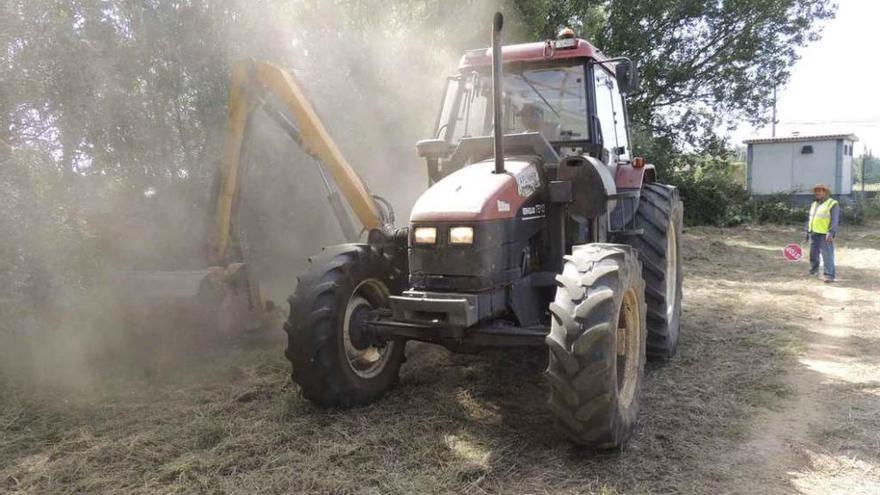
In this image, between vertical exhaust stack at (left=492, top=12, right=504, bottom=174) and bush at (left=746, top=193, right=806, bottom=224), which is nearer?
vertical exhaust stack at (left=492, top=12, right=504, bottom=174)

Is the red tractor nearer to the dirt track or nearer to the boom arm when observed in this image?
the dirt track

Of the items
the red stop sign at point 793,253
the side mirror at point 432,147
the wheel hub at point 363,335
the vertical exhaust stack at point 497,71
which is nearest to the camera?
the vertical exhaust stack at point 497,71

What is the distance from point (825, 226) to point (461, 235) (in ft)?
27.0

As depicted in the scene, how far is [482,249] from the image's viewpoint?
3.60 m

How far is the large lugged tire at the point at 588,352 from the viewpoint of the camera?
123 inches

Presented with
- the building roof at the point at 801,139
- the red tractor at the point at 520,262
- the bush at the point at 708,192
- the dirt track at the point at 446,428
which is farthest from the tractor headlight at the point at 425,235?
the building roof at the point at 801,139

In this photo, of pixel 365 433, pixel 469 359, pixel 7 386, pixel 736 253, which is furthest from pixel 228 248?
pixel 736 253

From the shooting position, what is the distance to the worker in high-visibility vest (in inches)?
370

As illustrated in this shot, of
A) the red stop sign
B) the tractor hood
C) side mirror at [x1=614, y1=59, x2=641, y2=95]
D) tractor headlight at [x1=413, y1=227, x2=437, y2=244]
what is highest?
side mirror at [x1=614, y1=59, x2=641, y2=95]

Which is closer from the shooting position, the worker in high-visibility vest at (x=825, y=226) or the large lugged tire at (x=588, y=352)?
the large lugged tire at (x=588, y=352)

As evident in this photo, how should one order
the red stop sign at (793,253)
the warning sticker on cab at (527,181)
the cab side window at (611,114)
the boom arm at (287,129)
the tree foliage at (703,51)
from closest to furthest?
the warning sticker on cab at (527,181) < the cab side window at (611,114) < the boom arm at (287,129) < the red stop sign at (793,253) < the tree foliage at (703,51)

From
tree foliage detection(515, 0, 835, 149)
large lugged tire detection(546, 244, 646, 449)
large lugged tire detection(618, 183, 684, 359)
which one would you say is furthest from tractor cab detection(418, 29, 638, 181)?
tree foliage detection(515, 0, 835, 149)

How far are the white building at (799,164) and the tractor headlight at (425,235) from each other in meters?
18.9

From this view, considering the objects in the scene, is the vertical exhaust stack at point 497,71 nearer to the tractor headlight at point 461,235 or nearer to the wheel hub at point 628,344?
the tractor headlight at point 461,235
